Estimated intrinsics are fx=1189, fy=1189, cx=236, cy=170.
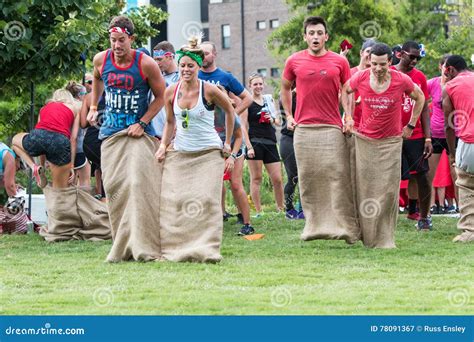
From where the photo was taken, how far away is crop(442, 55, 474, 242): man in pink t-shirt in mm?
12680

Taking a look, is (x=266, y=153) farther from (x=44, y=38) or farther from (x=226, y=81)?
(x=44, y=38)

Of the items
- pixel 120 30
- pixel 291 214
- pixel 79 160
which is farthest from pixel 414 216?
pixel 120 30

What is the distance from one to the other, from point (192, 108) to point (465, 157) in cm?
338

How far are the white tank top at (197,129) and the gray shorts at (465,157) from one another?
9.92ft

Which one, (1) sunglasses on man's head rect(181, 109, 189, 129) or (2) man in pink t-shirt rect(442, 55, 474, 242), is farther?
(2) man in pink t-shirt rect(442, 55, 474, 242)

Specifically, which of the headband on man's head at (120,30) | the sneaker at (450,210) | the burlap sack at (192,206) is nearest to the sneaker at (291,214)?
the sneaker at (450,210)

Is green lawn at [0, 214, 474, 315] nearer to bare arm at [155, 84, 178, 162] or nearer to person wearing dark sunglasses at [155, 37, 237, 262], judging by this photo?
person wearing dark sunglasses at [155, 37, 237, 262]

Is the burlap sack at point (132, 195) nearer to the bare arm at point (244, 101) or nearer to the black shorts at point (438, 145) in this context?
the bare arm at point (244, 101)

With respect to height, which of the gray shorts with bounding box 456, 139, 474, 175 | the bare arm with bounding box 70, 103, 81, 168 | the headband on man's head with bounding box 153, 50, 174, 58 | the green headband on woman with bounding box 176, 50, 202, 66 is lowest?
the gray shorts with bounding box 456, 139, 474, 175

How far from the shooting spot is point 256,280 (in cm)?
945

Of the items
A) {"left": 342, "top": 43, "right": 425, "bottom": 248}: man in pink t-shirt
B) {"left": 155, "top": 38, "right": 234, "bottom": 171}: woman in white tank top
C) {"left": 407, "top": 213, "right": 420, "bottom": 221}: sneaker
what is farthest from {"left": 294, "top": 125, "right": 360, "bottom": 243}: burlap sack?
{"left": 407, "top": 213, "right": 420, "bottom": 221}: sneaker

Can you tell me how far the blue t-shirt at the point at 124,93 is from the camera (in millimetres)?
11164

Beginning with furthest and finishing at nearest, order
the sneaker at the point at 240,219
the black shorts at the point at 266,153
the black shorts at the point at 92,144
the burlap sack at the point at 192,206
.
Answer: the black shorts at the point at 266,153
the sneaker at the point at 240,219
the black shorts at the point at 92,144
the burlap sack at the point at 192,206

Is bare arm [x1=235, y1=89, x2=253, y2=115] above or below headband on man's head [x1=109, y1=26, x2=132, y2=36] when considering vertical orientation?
below
